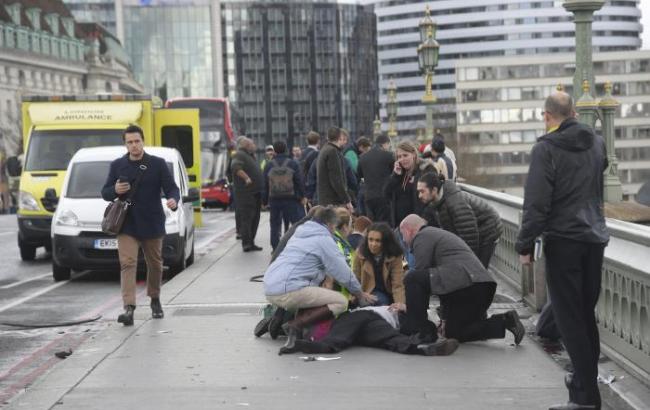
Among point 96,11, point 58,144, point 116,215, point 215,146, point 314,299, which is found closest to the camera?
point 314,299

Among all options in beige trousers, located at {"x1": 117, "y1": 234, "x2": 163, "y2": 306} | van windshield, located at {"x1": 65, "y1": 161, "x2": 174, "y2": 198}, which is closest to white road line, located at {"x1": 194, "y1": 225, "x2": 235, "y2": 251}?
van windshield, located at {"x1": 65, "y1": 161, "x2": 174, "y2": 198}

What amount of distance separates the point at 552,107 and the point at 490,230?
4.30m

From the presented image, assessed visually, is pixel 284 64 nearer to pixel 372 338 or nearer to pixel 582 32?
pixel 582 32

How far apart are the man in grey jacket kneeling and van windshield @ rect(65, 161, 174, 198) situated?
730 centimetres

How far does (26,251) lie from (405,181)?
8.96m

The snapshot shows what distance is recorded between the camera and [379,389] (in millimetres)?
7469

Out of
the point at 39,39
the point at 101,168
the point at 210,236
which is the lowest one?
the point at 210,236

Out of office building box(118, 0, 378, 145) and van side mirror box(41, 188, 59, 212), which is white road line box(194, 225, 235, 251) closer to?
van side mirror box(41, 188, 59, 212)

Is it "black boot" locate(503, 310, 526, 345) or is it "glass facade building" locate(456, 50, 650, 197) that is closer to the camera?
"black boot" locate(503, 310, 526, 345)

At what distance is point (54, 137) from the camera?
20.2 m

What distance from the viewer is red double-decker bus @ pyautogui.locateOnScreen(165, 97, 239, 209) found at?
140 feet

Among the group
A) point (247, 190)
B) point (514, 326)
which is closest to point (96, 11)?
point (247, 190)

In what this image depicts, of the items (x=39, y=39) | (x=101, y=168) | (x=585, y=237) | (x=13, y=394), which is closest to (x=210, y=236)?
(x=101, y=168)

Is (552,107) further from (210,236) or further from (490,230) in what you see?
(210,236)
